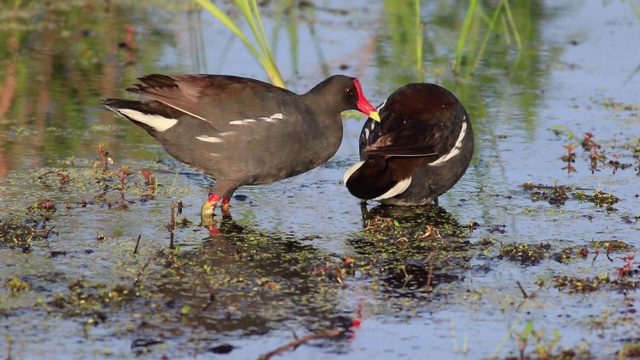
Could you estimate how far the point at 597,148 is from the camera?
8133 mm

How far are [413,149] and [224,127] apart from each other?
1.08 metres

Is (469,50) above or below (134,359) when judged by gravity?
above

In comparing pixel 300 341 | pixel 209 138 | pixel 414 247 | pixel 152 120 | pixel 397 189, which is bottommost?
pixel 300 341

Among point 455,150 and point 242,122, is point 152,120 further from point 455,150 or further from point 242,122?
point 455,150

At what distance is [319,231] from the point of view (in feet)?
20.4

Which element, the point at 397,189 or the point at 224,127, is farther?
the point at 397,189

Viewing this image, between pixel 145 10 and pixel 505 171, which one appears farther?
pixel 145 10

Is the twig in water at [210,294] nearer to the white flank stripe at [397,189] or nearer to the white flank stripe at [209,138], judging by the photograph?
the white flank stripe at [209,138]

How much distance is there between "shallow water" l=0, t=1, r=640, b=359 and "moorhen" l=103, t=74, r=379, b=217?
11.3 inches

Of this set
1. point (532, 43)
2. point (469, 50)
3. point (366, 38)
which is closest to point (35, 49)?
point (366, 38)

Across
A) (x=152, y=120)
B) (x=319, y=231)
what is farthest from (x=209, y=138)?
(x=319, y=231)

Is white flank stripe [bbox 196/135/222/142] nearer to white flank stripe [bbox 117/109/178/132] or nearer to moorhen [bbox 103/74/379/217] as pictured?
moorhen [bbox 103/74/379/217]

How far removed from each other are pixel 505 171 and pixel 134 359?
397 cm

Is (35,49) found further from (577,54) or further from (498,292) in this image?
(498,292)
